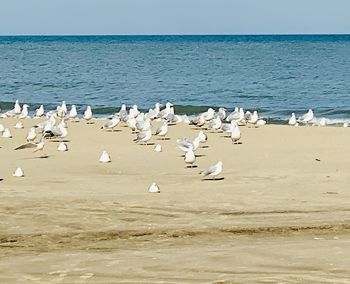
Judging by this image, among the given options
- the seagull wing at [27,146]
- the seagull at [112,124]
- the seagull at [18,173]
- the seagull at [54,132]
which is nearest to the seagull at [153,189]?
the seagull at [18,173]

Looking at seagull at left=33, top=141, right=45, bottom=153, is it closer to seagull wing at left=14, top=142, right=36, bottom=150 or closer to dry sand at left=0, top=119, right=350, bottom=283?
dry sand at left=0, top=119, right=350, bottom=283

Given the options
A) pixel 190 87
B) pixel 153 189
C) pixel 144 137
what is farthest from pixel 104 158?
pixel 190 87

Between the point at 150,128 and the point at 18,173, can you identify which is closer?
the point at 18,173

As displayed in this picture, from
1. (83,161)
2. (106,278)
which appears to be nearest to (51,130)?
(83,161)

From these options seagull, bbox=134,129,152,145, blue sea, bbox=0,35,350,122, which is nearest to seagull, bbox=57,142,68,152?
seagull, bbox=134,129,152,145

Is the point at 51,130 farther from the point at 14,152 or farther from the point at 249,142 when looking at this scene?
the point at 249,142

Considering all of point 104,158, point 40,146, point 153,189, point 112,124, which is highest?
point 153,189

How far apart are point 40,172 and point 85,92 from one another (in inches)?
1201

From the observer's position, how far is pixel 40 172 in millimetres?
14367

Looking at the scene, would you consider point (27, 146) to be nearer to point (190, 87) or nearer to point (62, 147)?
point (62, 147)

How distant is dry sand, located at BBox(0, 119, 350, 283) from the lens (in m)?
7.86

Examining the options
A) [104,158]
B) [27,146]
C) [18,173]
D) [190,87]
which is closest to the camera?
[18,173]

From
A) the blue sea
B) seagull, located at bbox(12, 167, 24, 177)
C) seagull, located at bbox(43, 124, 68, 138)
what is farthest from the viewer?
the blue sea

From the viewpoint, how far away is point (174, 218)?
10.4 meters
